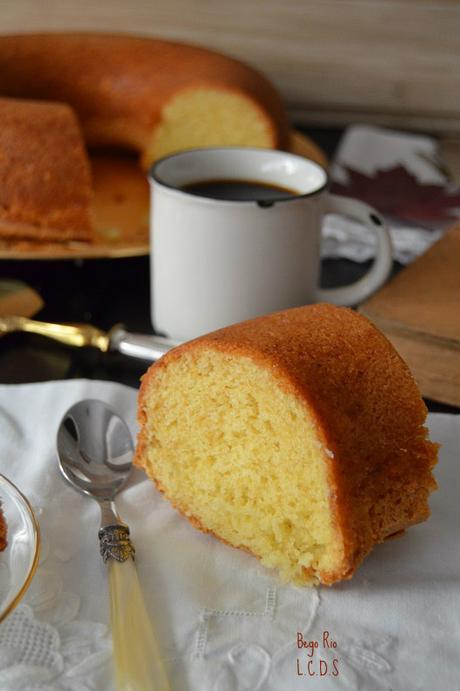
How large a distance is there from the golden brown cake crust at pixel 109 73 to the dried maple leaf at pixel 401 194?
17 centimetres

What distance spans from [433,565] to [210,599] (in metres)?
0.19

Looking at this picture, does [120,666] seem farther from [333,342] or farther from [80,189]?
[80,189]

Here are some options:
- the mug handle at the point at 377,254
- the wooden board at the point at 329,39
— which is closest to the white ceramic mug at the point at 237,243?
the mug handle at the point at 377,254

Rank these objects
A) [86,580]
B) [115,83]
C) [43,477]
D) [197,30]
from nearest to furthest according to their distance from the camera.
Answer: [86,580] < [43,477] < [115,83] < [197,30]

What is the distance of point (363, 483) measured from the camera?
725 mm

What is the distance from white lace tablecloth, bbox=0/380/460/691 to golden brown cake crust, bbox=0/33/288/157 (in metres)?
0.87

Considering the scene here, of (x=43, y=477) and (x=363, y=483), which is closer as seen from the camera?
(x=363, y=483)

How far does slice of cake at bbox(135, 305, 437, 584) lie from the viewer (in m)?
0.70

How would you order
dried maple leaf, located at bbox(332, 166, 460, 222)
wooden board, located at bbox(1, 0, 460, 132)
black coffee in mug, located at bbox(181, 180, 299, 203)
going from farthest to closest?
wooden board, located at bbox(1, 0, 460, 132) < dried maple leaf, located at bbox(332, 166, 460, 222) < black coffee in mug, located at bbox(181, 180, 299, 203)

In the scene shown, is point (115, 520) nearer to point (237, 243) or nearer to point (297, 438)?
point (297, 438)

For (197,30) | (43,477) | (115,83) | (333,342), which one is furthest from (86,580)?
(197,30)

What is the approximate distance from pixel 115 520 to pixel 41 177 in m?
0.65

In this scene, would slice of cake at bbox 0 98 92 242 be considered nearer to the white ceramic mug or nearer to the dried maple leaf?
the white ceramic mug

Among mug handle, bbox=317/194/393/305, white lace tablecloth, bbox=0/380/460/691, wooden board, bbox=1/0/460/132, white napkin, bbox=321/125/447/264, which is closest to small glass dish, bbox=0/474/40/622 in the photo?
white lace tablecloth, bbox=0/380/460/691
